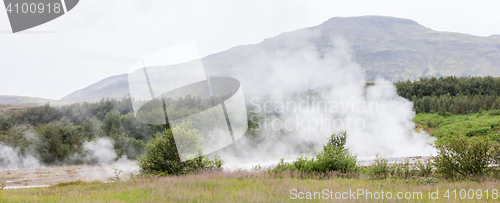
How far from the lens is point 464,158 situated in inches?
340

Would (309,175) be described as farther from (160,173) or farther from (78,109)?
(78,109)

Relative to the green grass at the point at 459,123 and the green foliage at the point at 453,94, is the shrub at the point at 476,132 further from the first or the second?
the green foliage at the point at 453,94

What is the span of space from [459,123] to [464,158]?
2583cm

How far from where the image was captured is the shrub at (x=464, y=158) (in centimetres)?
847

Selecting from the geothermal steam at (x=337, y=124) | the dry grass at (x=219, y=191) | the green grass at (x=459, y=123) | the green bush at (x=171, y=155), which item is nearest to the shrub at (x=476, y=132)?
the green grass at (x=459, y=123)

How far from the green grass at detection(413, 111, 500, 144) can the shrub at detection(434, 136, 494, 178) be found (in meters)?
19.1

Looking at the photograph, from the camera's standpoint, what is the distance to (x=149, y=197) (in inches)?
246

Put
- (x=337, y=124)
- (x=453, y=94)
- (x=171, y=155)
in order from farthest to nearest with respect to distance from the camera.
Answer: (x=453, y=94)
(x=337, y=124)
(x=171, y=155)

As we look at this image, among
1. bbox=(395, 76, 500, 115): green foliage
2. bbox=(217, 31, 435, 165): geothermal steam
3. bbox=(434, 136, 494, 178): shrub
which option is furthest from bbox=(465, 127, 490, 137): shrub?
bbox=(434, 136, 494, 178): shrub

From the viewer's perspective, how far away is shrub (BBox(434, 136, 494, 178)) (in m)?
8.47

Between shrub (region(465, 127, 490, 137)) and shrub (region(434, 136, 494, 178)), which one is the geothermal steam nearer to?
shrub (region(465, 127, 490, 137))

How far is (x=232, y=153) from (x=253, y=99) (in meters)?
12.2

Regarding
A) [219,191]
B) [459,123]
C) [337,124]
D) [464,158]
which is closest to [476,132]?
[459,123]

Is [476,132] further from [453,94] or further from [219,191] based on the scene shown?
[219,191]
